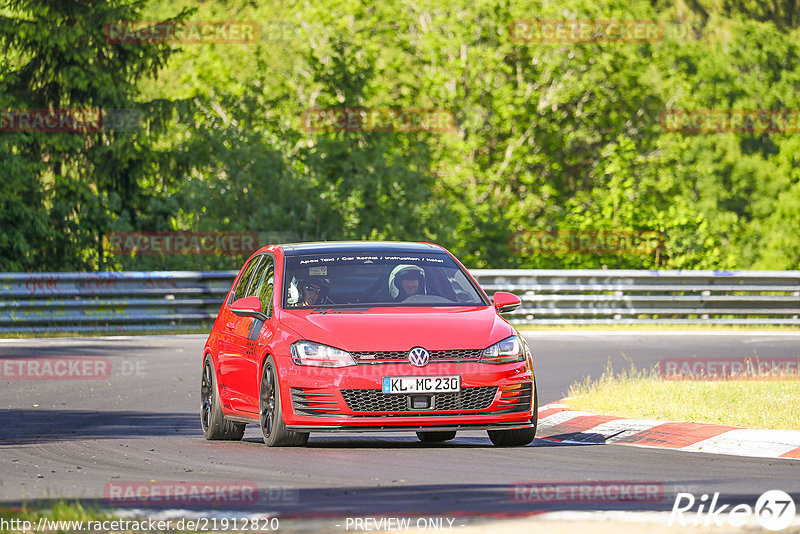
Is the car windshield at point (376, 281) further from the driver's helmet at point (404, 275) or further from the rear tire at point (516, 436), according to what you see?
the rear tire at point (516, 436)

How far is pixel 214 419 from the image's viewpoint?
1238cm

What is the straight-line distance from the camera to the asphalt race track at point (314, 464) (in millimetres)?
8312

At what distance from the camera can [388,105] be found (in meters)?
48.0

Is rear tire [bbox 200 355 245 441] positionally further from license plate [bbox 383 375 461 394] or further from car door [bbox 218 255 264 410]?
license plate [bbox 383 375 461 394]

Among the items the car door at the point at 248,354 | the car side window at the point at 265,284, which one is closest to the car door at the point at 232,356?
the car door at the point at 248,354

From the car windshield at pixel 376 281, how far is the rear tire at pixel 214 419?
1.25 metres

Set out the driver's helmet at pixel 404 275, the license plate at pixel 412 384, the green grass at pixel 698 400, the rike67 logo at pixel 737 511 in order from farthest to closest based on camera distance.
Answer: the green grass at pixel 698 400, the driver's helmet at pixel 404 275, the license plate at pixel 412 384, the rike67 logo at pixel 737 511

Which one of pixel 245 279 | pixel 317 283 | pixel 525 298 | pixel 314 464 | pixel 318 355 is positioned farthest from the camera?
pixel 525 298

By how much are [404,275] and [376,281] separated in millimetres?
257

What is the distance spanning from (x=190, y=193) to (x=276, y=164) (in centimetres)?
228

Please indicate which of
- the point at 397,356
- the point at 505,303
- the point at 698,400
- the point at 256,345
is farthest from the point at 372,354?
the point at 698,400

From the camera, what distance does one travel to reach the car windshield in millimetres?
11695

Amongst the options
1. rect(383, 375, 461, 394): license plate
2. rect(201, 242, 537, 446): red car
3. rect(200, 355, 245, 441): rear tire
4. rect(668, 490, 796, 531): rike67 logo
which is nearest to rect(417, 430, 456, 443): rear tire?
rect(201, 242, 537, 446): red car

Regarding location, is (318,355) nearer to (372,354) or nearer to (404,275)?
(372,354)
